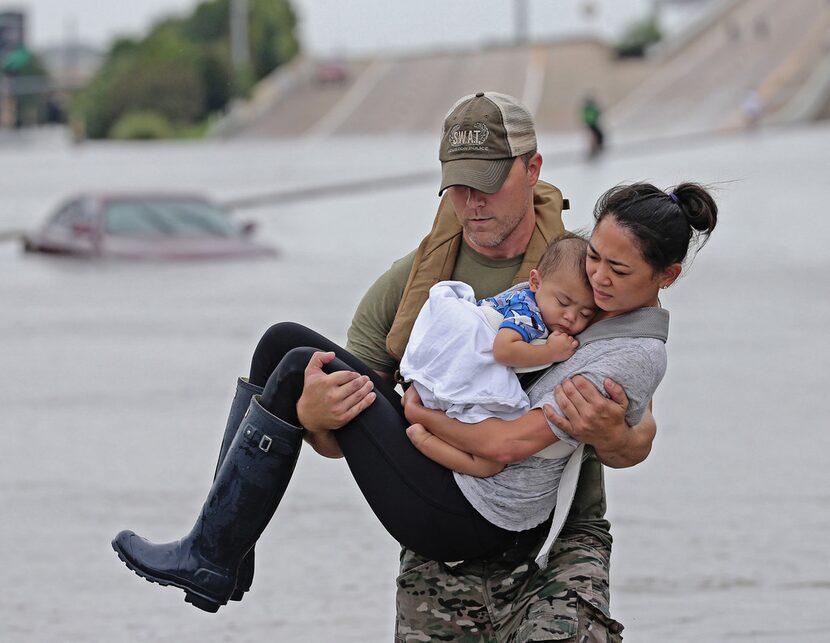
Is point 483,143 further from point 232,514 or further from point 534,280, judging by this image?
point 232,514

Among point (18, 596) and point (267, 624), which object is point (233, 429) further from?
point (18, 596)

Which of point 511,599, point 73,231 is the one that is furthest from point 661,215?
point 73,231

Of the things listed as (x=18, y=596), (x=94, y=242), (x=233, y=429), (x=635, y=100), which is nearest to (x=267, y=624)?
(x=18, y=596)

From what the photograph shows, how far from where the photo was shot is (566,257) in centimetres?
358

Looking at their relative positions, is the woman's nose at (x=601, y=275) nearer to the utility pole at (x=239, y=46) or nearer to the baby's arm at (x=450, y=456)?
the baby's arm at (x=450, y=456)

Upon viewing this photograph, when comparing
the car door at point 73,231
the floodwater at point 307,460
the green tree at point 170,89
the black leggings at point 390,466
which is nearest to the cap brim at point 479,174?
the black leggings at point 390,466

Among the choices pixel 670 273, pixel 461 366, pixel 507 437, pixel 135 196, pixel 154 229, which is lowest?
pixel 154 229

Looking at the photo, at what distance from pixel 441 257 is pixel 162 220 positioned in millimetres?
17382

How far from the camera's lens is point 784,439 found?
31.5 ft

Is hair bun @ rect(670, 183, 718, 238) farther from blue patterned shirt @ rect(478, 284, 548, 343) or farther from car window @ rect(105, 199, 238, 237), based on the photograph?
car window @ rect(105, 199, 238, 237)

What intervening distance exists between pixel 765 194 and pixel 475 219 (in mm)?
28241

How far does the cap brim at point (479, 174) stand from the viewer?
3650mm

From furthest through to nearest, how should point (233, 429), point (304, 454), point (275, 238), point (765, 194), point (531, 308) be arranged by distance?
point (765, 194) → point (275, 238) → point (304, 454) → point (233, 429) → point (531, 308)

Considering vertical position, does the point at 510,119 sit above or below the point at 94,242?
above
